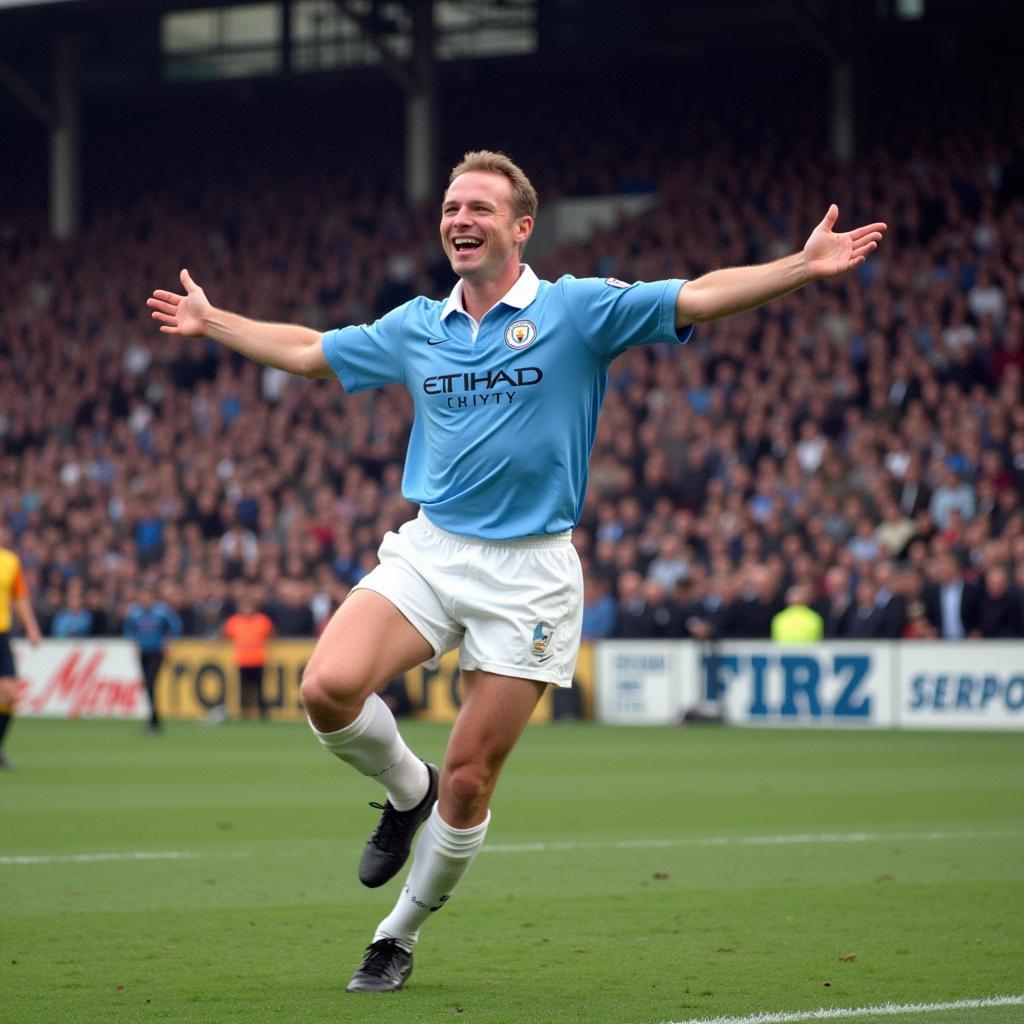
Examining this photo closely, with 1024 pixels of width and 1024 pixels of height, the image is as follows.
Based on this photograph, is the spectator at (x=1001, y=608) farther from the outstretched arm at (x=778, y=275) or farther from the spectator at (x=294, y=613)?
the outstretched arm at (x=778, y=275)

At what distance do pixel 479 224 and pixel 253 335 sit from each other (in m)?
0.93

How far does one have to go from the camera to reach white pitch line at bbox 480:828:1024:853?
10641 millimetres

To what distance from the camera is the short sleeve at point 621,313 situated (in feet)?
19.9

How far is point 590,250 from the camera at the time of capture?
31312 mm

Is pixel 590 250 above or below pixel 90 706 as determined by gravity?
above

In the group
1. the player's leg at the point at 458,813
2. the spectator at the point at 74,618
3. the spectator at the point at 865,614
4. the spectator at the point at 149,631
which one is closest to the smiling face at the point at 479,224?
the player's leg at the point at 458,813

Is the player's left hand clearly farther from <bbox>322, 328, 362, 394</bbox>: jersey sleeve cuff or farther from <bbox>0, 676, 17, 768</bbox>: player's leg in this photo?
<bbox>0, 676, 17, 768</bbox>: player's leg

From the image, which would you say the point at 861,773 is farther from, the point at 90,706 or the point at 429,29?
the point at 429,29

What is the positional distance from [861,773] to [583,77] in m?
22.8

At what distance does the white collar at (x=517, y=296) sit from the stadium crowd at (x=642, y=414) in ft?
50.3

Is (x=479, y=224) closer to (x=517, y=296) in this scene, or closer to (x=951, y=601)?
(x=517, y=296)

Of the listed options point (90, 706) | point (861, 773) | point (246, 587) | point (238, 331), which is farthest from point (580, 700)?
point (238, 331)

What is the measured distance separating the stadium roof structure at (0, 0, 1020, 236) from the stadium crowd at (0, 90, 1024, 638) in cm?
175

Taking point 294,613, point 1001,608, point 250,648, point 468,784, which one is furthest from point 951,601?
point 468,784
